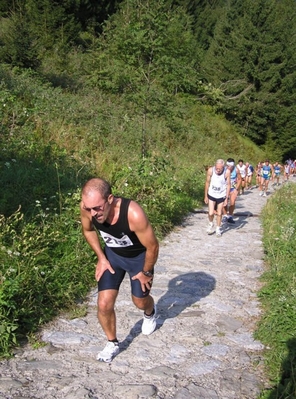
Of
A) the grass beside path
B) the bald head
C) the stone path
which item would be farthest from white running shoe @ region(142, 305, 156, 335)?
the bald head

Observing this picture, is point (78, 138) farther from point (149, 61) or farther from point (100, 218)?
point (100, 218)

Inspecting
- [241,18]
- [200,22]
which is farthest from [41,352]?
[200,22]

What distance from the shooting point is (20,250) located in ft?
17.2

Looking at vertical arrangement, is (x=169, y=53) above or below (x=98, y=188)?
above

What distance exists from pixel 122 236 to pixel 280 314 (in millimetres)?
2156

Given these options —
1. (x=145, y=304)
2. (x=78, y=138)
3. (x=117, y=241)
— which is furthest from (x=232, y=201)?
(x=117, y=241)

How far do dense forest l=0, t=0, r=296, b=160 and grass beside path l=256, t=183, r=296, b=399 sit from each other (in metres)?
6.93

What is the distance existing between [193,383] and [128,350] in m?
0.84

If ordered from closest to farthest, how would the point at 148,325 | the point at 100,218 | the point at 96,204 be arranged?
the point at 96,204, the point at 100,218, the point at 148,325

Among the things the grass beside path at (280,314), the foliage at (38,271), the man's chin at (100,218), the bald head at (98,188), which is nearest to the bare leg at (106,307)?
the man's chin at (100,218)

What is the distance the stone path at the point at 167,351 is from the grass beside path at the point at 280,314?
13 cm

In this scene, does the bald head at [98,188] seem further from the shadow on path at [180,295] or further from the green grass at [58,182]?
the shadow on path at [180,295]

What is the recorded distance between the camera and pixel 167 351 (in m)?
4.40

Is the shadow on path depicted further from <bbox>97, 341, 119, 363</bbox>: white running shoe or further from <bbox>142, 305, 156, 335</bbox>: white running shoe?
<bbox>97, 341, 119, 363</bbox>: white running shoe
